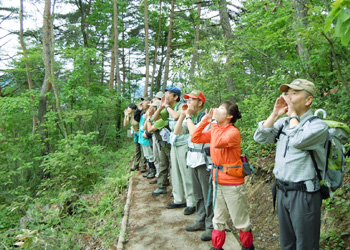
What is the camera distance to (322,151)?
1.99 m

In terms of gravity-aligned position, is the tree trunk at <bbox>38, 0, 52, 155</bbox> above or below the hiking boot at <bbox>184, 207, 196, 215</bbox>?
above

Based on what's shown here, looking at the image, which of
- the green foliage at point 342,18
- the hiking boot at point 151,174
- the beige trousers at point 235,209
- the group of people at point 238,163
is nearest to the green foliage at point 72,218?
the hiking boot at point 151,174

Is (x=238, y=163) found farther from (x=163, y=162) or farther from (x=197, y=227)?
(x=163, y=162)

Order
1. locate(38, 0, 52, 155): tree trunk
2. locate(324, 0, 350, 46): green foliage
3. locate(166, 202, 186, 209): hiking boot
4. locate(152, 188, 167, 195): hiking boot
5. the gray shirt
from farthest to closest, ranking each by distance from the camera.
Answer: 1. locate(38, 0, 52, 155): tree trunk
2. locate(152, 188, 167, 195): hiking boot
3. locate(166, 202, 186, 209): hiking boot
4. the gray shirt
5. locate(324, 0, 350, 46): green foliage

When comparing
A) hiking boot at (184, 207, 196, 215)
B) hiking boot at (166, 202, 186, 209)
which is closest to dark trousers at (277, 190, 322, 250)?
hiking boot at (184, 207, 196, 215)

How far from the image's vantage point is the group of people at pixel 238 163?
201 cm

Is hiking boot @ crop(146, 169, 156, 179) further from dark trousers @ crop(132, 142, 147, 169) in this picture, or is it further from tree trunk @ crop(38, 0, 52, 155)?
tree trunk @ crop(38, 0, 52, 155)

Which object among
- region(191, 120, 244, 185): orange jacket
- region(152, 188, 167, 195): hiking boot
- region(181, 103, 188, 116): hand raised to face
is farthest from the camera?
region(152, 188, 167, 195): hiking boot

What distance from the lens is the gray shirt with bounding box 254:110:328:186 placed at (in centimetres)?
192

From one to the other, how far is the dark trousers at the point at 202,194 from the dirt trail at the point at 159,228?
25 cm

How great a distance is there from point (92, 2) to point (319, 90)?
55.7 feet

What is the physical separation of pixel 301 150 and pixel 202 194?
6.39ft

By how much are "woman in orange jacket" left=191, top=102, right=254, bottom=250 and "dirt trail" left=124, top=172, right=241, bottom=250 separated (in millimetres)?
551

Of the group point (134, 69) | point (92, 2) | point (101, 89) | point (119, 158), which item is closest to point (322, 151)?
point (119, 158)
